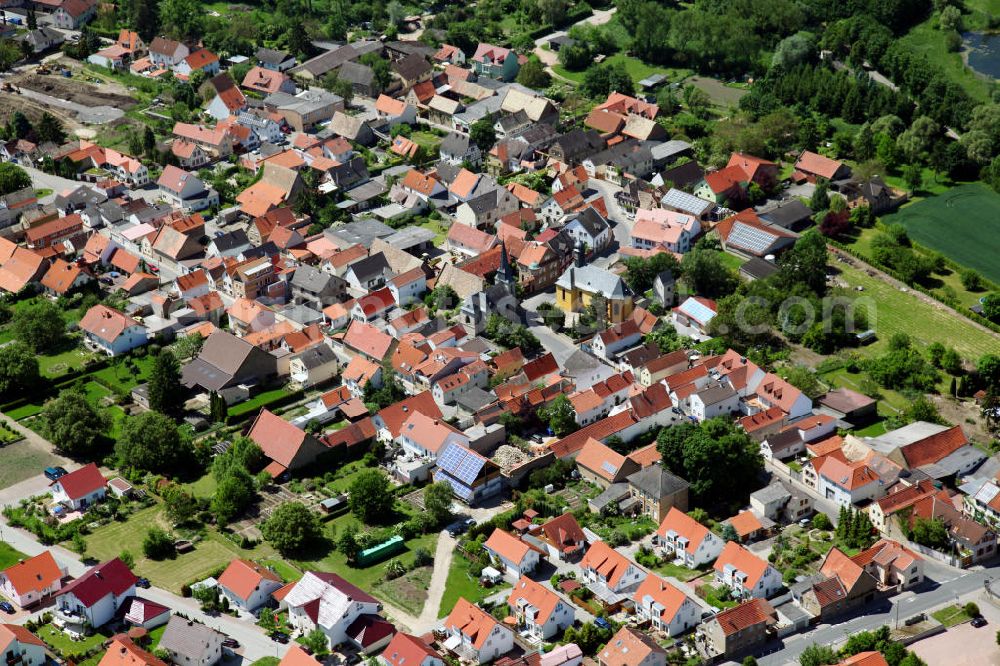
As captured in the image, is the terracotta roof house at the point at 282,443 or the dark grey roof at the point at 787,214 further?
the dark grey roof at the point at 787,214

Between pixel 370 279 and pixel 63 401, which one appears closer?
pixel 63 401

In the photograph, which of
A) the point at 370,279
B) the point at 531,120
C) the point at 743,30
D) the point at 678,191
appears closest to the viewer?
the point at 370,279

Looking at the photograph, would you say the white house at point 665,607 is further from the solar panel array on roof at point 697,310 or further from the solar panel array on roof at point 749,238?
the solar panel array on roof at point 749,238

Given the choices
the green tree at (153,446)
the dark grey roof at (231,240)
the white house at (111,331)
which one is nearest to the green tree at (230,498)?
the green tree at (153,446)

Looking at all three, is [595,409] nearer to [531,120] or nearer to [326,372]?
[326,372]

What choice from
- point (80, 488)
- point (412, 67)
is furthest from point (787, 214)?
point (80, 488)

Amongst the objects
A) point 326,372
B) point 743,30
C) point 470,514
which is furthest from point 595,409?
point 743,30
